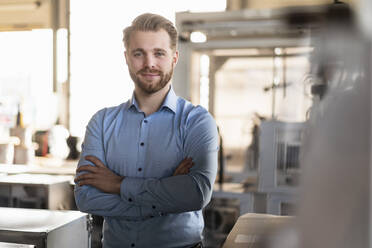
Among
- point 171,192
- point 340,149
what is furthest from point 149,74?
point 340,149

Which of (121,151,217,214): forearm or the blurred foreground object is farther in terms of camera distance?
(121,151,217,214): forearm

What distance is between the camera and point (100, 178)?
106cm

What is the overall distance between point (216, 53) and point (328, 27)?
145 cm

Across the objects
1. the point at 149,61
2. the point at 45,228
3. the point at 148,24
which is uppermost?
the point at 148,24

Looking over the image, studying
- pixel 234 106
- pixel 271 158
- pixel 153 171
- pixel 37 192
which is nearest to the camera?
pixel 153 171

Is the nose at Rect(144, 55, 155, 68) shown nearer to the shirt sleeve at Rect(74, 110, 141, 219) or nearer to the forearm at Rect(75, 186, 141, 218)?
the shirt sleeve at Rect(74, 110, 141, 219)

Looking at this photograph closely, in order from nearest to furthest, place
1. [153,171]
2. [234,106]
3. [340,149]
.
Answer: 1. [340,149]
2. [153,171]
3. [234,106]

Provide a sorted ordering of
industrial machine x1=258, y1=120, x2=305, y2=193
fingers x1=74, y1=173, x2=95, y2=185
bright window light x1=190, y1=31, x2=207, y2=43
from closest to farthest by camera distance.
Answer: fingers x1=74, y1=173, x2=95, y2=185 → industrial machine x1=258, y1=120, x2=305, y2=193 → bright window light x1=190, y1=31, x2=207, y2=43

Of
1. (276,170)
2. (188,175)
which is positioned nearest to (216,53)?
(276,170)

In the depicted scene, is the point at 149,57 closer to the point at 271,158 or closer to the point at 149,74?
the point at 149,74

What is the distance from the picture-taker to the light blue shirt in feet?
3.32

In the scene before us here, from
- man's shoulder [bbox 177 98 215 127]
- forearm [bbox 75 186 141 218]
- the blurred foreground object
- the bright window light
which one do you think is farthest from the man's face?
the blurred foreground object

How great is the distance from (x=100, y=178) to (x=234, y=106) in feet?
3.01

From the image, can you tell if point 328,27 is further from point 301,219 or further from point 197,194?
point 197,194
